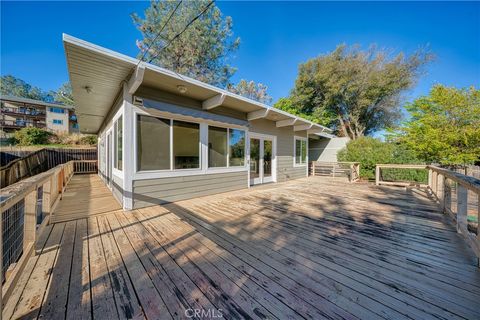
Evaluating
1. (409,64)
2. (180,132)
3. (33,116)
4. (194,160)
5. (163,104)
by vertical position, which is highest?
(409,64)

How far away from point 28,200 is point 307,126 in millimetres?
8268

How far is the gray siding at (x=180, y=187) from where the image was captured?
13.0ft

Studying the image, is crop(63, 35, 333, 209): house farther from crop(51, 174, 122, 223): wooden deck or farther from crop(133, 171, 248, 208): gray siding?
crop(51, 174, 122, 223): wooden deck

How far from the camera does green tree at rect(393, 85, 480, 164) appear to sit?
6.90 meters

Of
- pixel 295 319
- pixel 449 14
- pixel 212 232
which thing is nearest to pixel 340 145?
pixel 449 14

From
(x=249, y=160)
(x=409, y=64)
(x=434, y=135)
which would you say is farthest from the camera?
(x=409, y=64)

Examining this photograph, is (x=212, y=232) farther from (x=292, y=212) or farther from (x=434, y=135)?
(x=434, y=135)

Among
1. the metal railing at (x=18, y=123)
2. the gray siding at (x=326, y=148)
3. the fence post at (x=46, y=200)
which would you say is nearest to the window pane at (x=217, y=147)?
the fence post at (x=46, y=200)

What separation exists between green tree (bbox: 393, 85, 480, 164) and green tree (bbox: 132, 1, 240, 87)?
38.3 ft

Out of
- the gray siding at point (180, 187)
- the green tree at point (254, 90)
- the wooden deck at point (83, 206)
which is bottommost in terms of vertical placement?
the wooden deck at point (83, 206)

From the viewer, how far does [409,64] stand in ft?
41.6

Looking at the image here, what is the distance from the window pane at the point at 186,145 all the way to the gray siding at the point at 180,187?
0.37 meters

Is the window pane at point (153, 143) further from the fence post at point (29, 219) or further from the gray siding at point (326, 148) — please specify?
the gray siding at point (326, 148)

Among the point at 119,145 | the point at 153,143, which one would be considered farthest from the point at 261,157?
the point at 119,145
